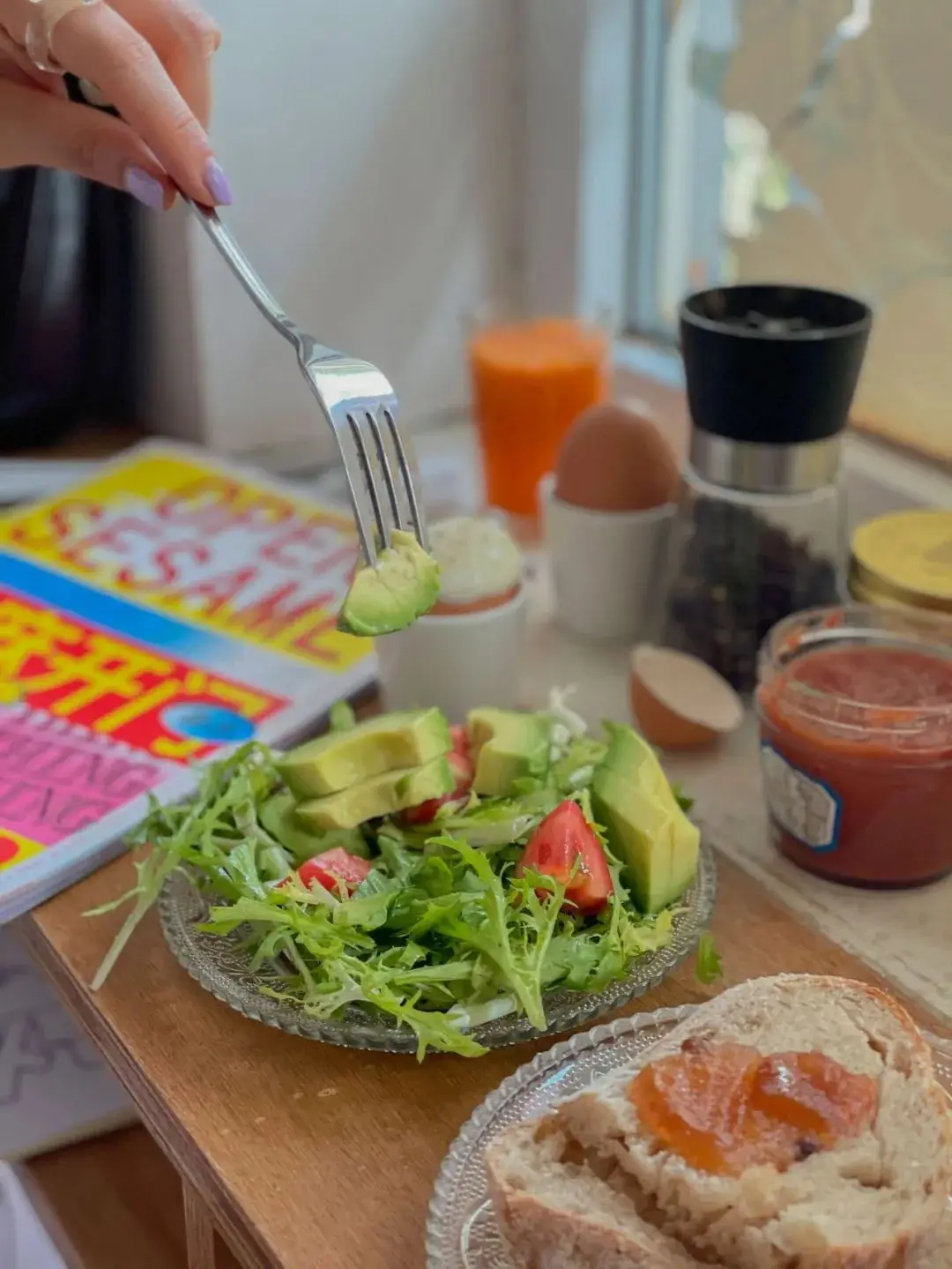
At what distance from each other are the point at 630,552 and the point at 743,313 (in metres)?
0.20

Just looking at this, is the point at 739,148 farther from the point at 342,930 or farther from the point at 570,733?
the point at 342,930

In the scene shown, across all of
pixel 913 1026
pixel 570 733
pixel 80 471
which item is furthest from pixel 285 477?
pixel 913 1026

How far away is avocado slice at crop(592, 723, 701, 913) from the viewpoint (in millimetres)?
804

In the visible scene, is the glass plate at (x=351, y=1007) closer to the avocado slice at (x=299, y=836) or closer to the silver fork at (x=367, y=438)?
the avocado slice at (x=299, y=836)

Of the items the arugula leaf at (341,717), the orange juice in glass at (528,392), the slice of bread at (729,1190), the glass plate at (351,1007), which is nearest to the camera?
the slice of bread at (729,1190)

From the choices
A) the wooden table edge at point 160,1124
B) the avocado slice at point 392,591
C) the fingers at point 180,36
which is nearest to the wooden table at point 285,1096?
the wooden table edge at point 160,1124

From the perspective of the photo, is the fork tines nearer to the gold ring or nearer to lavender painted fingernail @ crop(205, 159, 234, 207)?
lavender painted fingernail @ crop(205, 159, 234, 207)

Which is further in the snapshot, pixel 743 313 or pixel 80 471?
pixel 80 471

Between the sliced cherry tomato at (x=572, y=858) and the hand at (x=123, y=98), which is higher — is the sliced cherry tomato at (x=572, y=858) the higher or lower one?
the lower one

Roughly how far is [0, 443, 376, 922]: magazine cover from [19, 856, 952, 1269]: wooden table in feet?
0.34

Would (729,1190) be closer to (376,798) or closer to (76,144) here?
(376,798)

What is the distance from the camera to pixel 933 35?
1.10m

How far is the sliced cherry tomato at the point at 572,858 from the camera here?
78cm

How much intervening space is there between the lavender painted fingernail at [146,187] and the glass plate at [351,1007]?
1.53 feet
